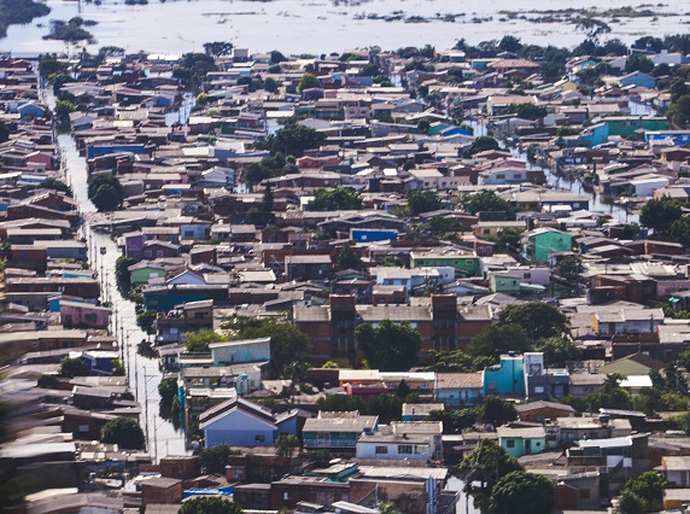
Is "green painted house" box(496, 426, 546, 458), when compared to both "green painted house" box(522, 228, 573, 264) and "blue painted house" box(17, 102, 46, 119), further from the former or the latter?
"blue painted house" box(17, 102, 46, 119)

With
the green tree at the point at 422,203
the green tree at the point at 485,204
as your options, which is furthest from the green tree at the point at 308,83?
the green tree at the point at 485,204

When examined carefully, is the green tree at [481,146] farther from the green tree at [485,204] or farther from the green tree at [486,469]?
the green tree at [486,469]

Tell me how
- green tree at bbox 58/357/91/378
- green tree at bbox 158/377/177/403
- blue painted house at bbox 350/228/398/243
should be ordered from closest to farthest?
1. green tree at bbox 158/377/177/403
2. green tree at bbox 58/357/91/378
3. blue painted house at bbox 350/228/398/243

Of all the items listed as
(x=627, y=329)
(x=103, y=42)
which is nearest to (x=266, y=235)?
(x=627, y=329)

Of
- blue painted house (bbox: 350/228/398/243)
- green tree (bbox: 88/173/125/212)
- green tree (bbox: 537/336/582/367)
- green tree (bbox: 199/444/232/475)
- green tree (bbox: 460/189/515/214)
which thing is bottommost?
green tree (bbox: 199/444/232/475)

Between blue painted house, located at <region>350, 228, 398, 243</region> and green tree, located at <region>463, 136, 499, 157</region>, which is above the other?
green tree, located at <region>463, 136, 499, 157</region>

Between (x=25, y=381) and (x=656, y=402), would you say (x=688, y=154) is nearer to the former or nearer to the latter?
(x=656, y=402)

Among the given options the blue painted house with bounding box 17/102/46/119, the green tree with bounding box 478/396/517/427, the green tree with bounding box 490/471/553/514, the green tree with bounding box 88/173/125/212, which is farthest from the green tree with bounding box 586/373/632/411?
the blue painted house with bounding box 17/102/46/119
